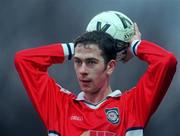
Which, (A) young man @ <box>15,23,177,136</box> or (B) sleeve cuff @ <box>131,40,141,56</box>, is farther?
(B) sleeve cuff @ <box>131,40,141,56</box>

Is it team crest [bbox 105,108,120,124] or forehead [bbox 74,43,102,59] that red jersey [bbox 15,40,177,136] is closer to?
team crest [bbox 105,108,120,124]

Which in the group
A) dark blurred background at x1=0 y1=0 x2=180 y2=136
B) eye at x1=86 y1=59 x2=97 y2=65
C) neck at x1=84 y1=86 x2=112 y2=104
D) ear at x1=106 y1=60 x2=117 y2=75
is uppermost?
eye at x1=86 y1=59 x2=97 y2=65

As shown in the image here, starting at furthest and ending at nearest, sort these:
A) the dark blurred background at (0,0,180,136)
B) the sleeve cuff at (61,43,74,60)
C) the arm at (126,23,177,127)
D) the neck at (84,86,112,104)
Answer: the dark blurred background at (0,0,180,136)
the sleeve cuff at (61,43,74,60)
the neck at (84,86,112,104)
the arm at (126,23,177,127)

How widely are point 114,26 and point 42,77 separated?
37 cm

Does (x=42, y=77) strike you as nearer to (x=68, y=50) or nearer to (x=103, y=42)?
(x=68, y=50)

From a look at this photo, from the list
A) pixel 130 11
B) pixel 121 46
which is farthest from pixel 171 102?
pixel 121 46

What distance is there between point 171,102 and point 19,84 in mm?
1112

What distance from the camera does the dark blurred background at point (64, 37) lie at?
478 cm

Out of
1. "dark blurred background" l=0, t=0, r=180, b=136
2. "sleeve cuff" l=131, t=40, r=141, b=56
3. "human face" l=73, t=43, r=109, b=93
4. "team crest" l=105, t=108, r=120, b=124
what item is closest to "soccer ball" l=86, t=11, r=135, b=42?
"sleeve cuff" l=131, t=40, r=141, b=56

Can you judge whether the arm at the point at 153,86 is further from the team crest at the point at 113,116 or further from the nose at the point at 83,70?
the nose at the point at 83,70

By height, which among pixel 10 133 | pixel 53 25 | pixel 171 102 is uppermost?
pixel 53 25

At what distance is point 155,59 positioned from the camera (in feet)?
9.03

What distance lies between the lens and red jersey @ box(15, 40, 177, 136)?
Result: 2713 mm

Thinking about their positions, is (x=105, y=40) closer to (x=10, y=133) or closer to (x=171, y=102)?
(x=171, y=102)
